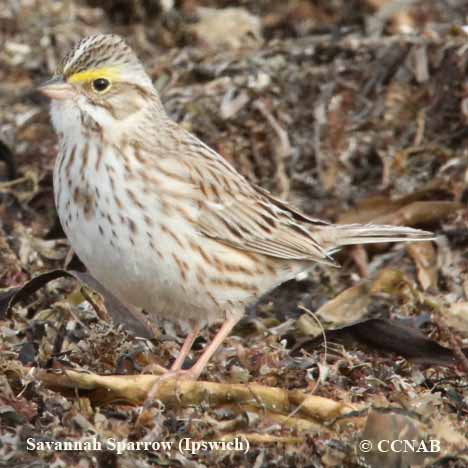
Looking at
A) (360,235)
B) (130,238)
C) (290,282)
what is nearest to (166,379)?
(130,238)

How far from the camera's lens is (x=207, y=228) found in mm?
5168

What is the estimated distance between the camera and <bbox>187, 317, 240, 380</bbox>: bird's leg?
15.9 feet

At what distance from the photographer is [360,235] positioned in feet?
19.4

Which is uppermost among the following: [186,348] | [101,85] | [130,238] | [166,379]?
[101,85]

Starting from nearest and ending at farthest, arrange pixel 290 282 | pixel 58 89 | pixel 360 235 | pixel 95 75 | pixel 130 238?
pixel 130 238 < pixel 58 89 < pixel 95 75 < pixel 360 235 < pixel 290 282

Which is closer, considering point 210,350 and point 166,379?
point 166,379

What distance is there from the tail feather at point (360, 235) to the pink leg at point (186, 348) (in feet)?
2.90

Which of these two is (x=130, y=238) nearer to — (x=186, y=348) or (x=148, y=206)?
(x=148, y=206)

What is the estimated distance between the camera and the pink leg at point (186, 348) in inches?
199

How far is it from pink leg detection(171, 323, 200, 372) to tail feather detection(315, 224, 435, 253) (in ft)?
2.90

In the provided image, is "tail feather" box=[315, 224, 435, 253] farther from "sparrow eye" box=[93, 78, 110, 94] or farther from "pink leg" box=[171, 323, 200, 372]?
"sparrow eye" box=[93, 78, 110, 94]

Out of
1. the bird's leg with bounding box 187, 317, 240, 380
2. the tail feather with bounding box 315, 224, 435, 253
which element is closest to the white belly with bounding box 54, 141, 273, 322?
the bird's leg with bounding box 187, 317, 240, 380

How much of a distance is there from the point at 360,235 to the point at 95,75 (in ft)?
5.57

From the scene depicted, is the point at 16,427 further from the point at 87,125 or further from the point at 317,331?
the point at 317,331
